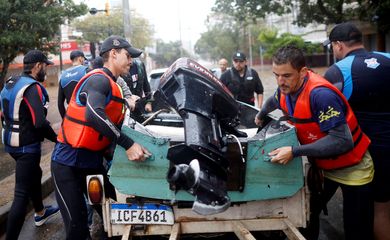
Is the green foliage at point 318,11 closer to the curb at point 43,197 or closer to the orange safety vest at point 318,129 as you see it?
the curb at point 43,197

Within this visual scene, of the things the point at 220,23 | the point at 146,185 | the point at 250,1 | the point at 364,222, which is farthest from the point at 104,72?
the point at 220,23

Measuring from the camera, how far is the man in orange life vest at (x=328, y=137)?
8.75ft

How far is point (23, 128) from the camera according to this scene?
12.6ft

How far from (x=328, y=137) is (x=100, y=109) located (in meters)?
1.47

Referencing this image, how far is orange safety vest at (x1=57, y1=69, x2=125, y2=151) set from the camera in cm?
304

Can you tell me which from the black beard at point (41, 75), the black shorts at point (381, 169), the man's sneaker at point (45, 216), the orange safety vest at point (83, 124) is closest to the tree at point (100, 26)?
the man's sneaker at point (45, 216)

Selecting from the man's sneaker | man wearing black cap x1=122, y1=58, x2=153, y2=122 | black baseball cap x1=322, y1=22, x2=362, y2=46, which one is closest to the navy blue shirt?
black baseball cap x1=322, y1=22, x2=362, y2=46

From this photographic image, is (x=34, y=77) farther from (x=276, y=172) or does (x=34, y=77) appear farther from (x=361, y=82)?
(x=361, y=82)

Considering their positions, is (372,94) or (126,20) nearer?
(372,94)

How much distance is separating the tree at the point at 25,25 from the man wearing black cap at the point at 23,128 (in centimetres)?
527

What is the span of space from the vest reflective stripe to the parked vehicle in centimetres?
117

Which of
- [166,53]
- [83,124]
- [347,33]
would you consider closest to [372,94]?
[347,33]

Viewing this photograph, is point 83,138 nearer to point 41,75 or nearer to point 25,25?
point 41,75

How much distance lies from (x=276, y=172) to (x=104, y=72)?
1.41 m
